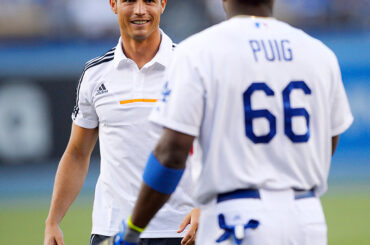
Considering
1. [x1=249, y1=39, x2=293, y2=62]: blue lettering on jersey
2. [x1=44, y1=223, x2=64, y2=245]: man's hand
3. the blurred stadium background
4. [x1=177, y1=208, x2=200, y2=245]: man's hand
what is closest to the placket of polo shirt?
[x1=177, y1=208, x2=200, y2=245]: man's hand

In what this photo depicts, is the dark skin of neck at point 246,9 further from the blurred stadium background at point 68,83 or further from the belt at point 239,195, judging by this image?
the blurred stadium background at point 68,83

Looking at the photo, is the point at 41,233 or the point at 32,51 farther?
the point at 32,51

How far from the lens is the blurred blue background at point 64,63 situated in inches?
486

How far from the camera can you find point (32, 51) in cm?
1238

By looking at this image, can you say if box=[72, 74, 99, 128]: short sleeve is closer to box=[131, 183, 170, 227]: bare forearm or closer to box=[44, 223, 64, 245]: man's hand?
box=[44, 223, 64, 245]: man's hand

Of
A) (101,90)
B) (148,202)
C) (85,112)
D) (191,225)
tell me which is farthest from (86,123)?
(148,202)

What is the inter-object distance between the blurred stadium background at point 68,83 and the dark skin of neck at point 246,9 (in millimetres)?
7077

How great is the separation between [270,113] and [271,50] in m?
0.25

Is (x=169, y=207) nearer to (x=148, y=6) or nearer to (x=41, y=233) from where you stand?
(x=148, y=6)

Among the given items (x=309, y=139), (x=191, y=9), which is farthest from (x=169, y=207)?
(x=191, y=9)

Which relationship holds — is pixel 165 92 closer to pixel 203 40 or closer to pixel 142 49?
pixel 203 40

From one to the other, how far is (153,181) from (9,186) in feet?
31.7

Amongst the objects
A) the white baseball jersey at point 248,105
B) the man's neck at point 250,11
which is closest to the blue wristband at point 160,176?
the white baseball jersey at point 248,105

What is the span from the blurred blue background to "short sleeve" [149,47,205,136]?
31.3ft
